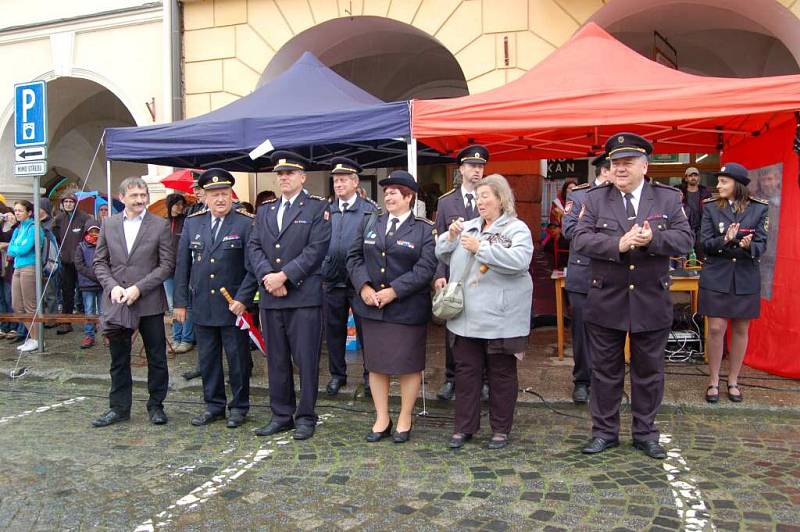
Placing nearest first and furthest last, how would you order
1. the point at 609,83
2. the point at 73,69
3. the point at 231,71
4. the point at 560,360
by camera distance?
the point at 609,83, the point at 560,360, the point at 231,71, the point at 73,69

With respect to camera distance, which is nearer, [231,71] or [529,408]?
[529,408]

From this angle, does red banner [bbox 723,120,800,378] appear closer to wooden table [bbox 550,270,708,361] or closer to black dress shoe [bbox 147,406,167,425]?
wooden table [bbox 550,270,708,361]

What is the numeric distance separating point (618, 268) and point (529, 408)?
1720mm

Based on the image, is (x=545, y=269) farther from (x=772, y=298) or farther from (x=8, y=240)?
(x=8, y=240)

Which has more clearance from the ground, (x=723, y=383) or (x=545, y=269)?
(x=545, y=269)

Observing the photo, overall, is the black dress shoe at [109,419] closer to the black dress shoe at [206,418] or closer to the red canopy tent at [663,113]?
the black dress shoe at [206,418]

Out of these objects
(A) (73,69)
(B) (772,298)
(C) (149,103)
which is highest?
(A) (73,69)

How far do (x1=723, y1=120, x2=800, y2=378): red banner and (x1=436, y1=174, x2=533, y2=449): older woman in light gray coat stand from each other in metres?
2.95

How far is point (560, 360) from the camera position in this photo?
6.88 m

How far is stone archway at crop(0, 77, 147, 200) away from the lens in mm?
12750

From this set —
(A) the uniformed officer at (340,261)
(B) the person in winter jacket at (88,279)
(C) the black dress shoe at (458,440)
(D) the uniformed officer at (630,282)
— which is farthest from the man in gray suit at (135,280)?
(D) the uniformed officer at (630,282)

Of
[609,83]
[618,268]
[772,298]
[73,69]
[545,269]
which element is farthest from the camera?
[73,69]

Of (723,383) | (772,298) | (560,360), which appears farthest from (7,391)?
(772,298)

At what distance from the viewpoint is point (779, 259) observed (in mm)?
6012
